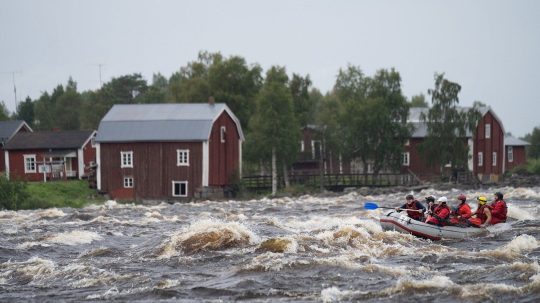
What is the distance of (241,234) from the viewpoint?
62.8 ft

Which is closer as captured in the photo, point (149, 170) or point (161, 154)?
point (161, 154)

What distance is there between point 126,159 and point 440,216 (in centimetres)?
2900

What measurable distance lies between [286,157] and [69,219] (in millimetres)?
26598

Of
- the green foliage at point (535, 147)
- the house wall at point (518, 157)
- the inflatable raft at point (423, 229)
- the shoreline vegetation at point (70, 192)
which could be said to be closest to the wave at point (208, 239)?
the inflatable raft at point (423, 229)

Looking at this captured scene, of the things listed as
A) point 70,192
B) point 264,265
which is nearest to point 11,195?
point 70,192

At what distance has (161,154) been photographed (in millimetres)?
46156

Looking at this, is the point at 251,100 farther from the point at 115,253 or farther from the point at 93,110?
the point at 115,253

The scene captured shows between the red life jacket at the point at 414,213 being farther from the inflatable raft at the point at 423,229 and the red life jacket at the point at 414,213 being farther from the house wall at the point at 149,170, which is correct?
the house wall at the point at 149,170

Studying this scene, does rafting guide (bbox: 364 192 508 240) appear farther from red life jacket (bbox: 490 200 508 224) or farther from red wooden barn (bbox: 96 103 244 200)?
red wooden barn (bbox: 96 103 244 200)

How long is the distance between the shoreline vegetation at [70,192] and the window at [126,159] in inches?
96.2

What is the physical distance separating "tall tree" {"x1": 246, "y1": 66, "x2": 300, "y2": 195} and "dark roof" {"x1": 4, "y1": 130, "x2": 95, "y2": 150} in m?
12.8

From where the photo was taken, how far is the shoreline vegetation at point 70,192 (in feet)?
118

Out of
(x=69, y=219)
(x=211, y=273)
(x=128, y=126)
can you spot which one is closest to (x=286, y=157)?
(x=128, y=126)

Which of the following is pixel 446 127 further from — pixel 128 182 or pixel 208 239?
pixel 208 239
